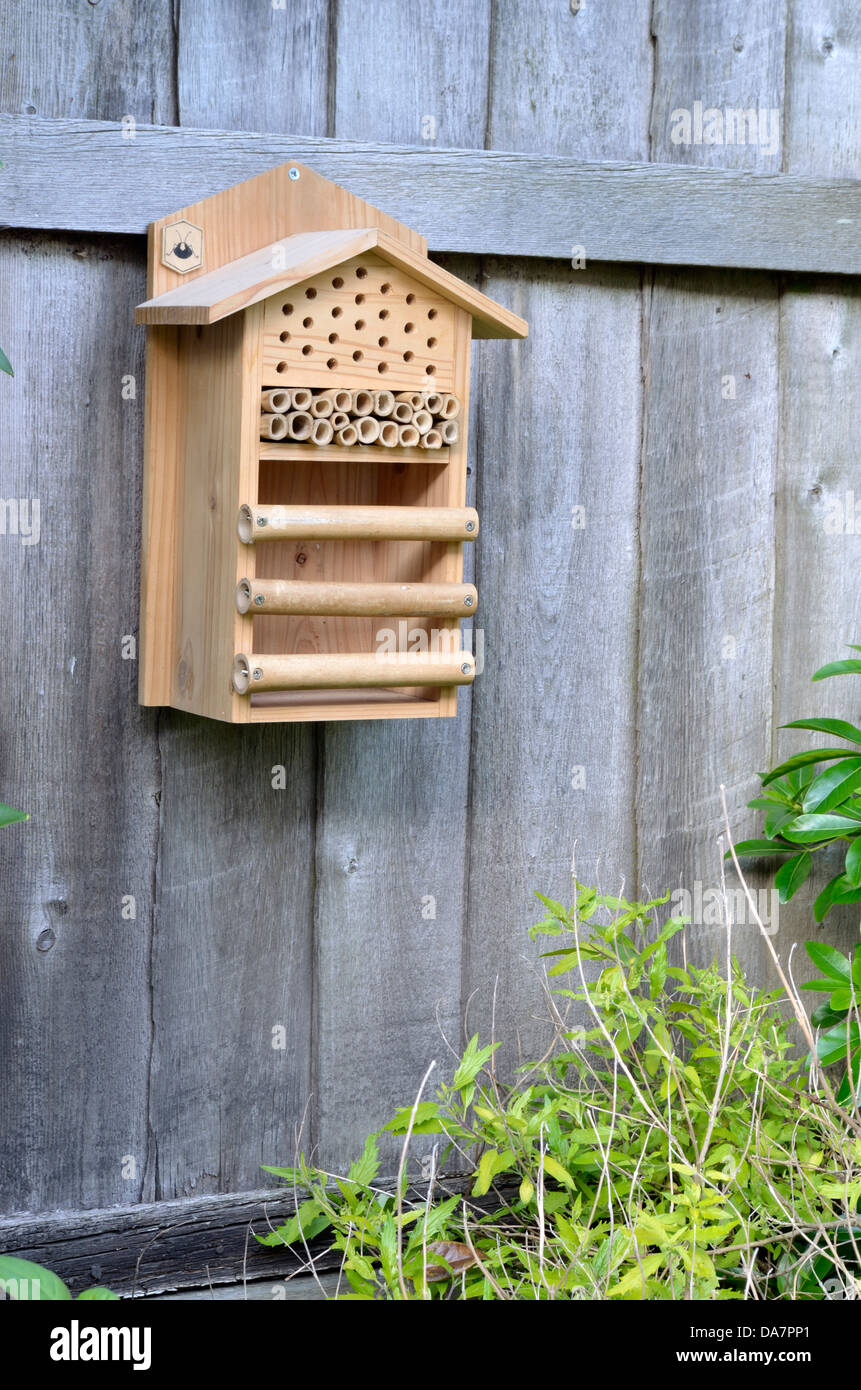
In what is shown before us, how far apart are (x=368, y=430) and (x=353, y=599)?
0.17m

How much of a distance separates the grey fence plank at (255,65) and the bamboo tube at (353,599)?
0.49 metres

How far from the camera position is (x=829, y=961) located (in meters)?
1.54

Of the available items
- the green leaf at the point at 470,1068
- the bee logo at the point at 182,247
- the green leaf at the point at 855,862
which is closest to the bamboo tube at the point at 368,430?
the bee logo at the point at 182,247

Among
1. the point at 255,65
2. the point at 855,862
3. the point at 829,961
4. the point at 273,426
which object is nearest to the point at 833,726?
the point at 855,862

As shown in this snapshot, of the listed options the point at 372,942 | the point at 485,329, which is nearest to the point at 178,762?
the point at 372,942

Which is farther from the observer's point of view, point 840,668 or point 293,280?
point 840,668

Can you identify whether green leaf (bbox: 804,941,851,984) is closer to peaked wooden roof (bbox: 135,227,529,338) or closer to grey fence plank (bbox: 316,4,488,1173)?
grey fence plank (bbox: 316,4,488,1173)

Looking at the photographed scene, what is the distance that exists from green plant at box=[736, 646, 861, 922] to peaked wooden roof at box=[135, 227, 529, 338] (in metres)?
0.61

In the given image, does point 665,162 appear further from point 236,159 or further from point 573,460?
point 236,159

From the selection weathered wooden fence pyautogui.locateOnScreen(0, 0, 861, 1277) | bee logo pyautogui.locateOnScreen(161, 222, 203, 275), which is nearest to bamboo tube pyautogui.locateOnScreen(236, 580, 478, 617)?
weathered wooden fence pyautogui.locateOnScreen(0, 0, 861, 1277)

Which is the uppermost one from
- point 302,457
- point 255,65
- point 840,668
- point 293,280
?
point 255,65

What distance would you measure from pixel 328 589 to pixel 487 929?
0.57m

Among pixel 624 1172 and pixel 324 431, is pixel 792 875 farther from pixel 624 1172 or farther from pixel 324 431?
pixel 324 431

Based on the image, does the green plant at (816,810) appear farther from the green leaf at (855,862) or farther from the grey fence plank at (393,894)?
the grey fence plank at (393,894)
